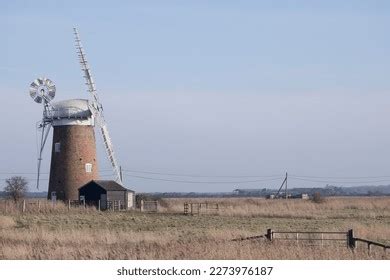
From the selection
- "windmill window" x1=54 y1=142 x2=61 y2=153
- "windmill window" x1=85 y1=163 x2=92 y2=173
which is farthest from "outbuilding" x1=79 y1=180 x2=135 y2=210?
"windmill window" x1=54 y1=142 x2=61 y2=153

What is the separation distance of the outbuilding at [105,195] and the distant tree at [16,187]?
7770mm

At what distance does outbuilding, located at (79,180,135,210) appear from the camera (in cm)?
5397

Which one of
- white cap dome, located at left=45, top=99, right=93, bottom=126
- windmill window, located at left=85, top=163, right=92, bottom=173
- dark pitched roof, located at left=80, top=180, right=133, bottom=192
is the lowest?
dark pitched roof, located at left=80, top=180, right=133, bottom=192

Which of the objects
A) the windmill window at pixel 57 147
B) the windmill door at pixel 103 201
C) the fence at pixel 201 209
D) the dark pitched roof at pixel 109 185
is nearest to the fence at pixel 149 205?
the dark pitched roof at pixel 109 185

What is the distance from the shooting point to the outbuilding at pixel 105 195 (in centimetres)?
5397

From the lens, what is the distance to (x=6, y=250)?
17.5 metres

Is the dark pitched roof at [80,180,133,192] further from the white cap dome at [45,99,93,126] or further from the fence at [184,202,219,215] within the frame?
the fence at [184,202,219,215]

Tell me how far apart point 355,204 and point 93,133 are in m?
20.1

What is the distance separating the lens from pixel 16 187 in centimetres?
6362

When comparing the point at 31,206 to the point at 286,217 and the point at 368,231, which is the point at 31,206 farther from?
the point at 368,231

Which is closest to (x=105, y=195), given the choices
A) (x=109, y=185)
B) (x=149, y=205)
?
(x=109, y=185)

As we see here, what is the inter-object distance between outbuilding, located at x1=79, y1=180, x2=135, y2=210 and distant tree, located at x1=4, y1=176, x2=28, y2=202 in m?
7.77

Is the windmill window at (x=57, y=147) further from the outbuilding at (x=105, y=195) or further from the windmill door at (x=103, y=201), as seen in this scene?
the windmill door at (x=103, y=201)
